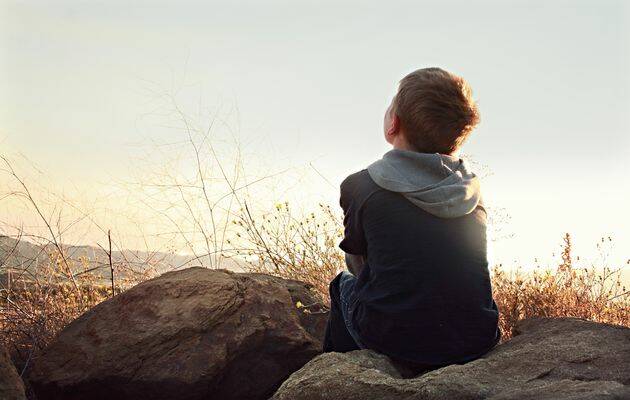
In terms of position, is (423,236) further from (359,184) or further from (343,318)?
(343,318)

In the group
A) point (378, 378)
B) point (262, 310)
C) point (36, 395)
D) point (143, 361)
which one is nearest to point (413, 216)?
point (378, 378)

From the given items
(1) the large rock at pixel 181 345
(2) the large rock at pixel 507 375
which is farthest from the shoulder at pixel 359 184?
(1) the large rock at pixel 181 345

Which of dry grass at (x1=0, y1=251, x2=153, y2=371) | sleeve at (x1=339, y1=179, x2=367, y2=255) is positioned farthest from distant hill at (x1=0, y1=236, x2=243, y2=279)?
sleeve at (x1=339, y1=179, x2=367, y2=255)

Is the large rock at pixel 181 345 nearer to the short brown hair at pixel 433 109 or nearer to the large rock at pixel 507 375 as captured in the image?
the large rock at pixel 507 375

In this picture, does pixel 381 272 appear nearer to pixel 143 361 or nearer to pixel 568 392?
pixel 568 392

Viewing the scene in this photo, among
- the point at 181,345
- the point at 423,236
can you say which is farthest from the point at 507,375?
the point at 181,345

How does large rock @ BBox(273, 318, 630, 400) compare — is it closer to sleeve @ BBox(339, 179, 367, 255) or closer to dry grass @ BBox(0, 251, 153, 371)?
sleeve @ BBox(339, 179, 367, 255)

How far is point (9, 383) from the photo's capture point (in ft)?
10.3

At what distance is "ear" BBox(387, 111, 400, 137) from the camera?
3.30 metres

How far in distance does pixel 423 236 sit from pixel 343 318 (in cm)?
72

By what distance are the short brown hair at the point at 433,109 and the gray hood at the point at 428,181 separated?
4.4 inches

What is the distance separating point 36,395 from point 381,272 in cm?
231

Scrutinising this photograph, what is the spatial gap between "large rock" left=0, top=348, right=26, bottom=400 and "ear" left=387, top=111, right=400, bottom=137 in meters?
2.09

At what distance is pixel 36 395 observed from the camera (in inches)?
161
